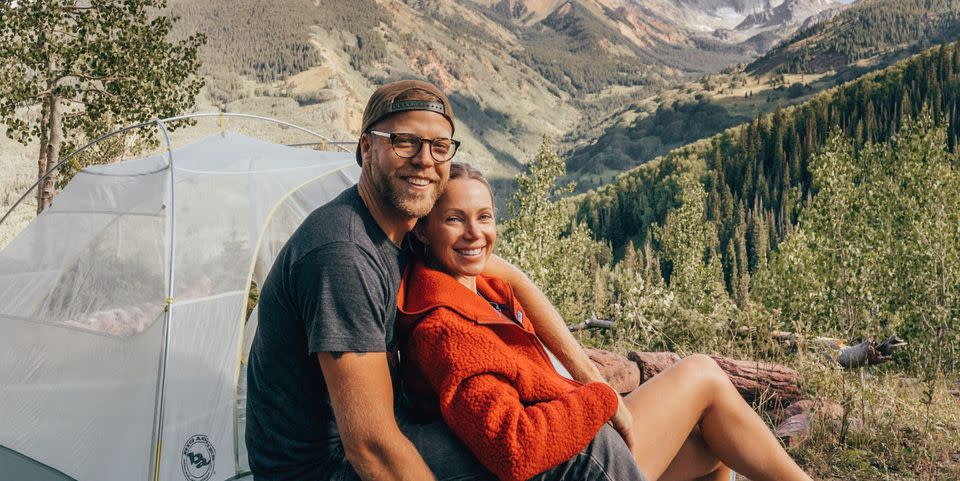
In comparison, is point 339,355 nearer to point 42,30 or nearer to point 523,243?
point 42,30

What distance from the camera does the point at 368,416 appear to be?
2266mm

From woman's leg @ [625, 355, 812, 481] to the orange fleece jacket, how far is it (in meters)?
0.63

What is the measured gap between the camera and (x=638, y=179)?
14838 centimetres

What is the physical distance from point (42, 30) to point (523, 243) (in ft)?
45.6

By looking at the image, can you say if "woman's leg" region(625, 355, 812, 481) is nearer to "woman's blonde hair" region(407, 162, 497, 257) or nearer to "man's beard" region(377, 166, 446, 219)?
"woman's blonde hair" region(407, 162, 497, 257)

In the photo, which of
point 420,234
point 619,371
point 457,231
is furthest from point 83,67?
point 457,231

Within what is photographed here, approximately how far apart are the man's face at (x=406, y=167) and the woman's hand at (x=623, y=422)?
3.70 feet

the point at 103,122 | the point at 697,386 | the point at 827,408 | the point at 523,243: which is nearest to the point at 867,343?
the point at 827,408

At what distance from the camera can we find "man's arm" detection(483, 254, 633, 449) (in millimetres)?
3461

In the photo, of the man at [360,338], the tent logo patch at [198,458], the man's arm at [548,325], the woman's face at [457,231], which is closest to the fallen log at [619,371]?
the man's arm at [548,325]

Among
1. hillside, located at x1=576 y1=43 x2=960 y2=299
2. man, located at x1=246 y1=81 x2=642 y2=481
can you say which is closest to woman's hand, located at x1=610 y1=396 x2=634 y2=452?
man, located at x1=246 y1=81 x2=642 y2=481

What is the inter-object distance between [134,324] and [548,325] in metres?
3.68

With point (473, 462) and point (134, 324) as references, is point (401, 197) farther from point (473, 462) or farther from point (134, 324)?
point (134, 324)

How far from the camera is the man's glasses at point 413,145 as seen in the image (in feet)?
8.65
